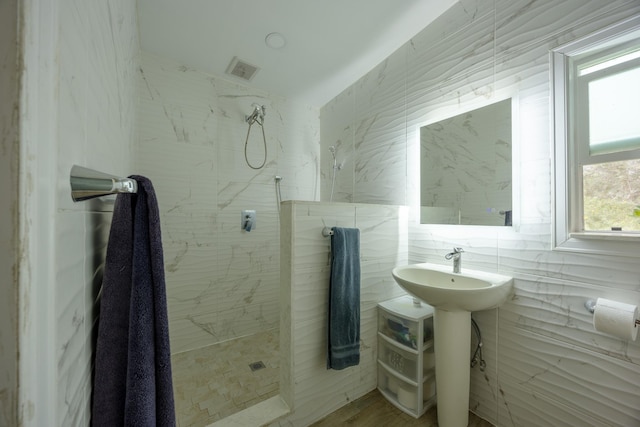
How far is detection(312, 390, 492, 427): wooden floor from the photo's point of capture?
4.37 feet

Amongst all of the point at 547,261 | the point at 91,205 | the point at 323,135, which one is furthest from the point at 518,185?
the point at 323,135

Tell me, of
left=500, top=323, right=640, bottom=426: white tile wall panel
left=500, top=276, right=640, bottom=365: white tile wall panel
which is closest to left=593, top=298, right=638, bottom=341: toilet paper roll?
left=500, top=276, right=640, bottom=365: white tile wall panel

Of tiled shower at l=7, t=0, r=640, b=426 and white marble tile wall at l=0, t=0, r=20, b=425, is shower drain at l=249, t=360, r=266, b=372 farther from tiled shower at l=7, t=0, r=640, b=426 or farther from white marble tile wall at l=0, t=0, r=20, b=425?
white marble tile wall at l=0, t=0, r=20, b=425

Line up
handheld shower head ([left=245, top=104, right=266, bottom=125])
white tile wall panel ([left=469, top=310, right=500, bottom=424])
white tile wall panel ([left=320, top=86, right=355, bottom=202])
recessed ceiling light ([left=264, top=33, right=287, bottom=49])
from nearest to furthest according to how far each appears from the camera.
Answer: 1. white tile wall panel ([left=469, top=310, right=500, bottom=424])
2. recessed ceiling light ([left=264, top=33, right=287, bottom=49])
3. handheld shower head ([left=245, top=104, right=266, bottom=125])
4. white tile wall panel ([left=320, top=86, right=355, bottom=202])

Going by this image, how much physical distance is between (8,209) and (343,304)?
4.28 ft

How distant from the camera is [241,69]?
2049 mm

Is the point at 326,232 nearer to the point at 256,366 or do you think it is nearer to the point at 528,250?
the point at 528,250

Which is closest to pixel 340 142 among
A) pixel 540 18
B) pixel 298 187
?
pixel 298 187

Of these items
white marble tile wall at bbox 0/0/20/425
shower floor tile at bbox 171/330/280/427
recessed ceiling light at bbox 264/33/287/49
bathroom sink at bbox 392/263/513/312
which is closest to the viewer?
white marble tile wall at bbox 0/0/20/425

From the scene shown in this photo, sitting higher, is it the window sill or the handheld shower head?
the handheld shower head

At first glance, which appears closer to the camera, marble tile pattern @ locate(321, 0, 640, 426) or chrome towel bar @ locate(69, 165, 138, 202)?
chrome towel bar @ locate(69, 165, 138, 202)

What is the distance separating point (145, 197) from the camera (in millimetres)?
560

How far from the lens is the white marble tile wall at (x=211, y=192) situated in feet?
6.28

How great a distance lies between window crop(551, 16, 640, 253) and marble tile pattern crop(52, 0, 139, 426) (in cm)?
167
